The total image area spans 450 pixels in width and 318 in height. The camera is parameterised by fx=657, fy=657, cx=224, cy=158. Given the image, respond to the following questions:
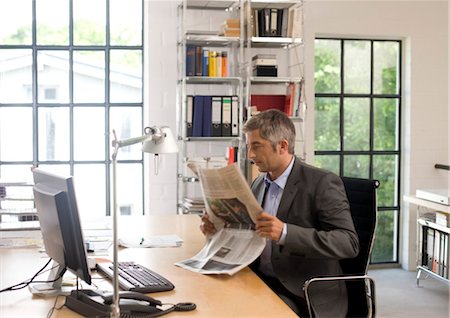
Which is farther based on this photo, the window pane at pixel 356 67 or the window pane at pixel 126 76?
the window pane at pixel 356 67

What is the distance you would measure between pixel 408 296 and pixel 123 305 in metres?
3.35

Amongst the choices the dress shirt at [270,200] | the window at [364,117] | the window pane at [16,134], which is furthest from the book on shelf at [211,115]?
the dress shirt at [270,200]

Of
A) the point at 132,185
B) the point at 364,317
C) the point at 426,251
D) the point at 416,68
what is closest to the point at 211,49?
the point at 132,185

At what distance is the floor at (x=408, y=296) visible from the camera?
4.36m

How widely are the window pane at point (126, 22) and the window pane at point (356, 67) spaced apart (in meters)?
1.74

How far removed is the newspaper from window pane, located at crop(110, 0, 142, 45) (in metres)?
3.03

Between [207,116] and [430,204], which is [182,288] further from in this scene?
[430,204]

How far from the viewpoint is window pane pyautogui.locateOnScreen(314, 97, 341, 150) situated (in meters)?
5.53

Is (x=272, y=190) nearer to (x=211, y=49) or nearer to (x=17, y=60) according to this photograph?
(x=211, y=49)

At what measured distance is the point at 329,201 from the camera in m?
2.48

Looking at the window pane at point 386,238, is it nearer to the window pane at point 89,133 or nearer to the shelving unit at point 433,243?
the shelving unit at point 433,243

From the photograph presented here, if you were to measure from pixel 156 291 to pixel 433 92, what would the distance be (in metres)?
4.06

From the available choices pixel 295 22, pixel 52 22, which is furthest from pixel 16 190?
pixel 295 22

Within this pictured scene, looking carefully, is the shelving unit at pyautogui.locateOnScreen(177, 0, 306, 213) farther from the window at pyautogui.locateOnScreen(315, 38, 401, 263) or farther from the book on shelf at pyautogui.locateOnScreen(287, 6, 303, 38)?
the window at pyautogui.locateOnScreen(315, 38, 401, 263)
